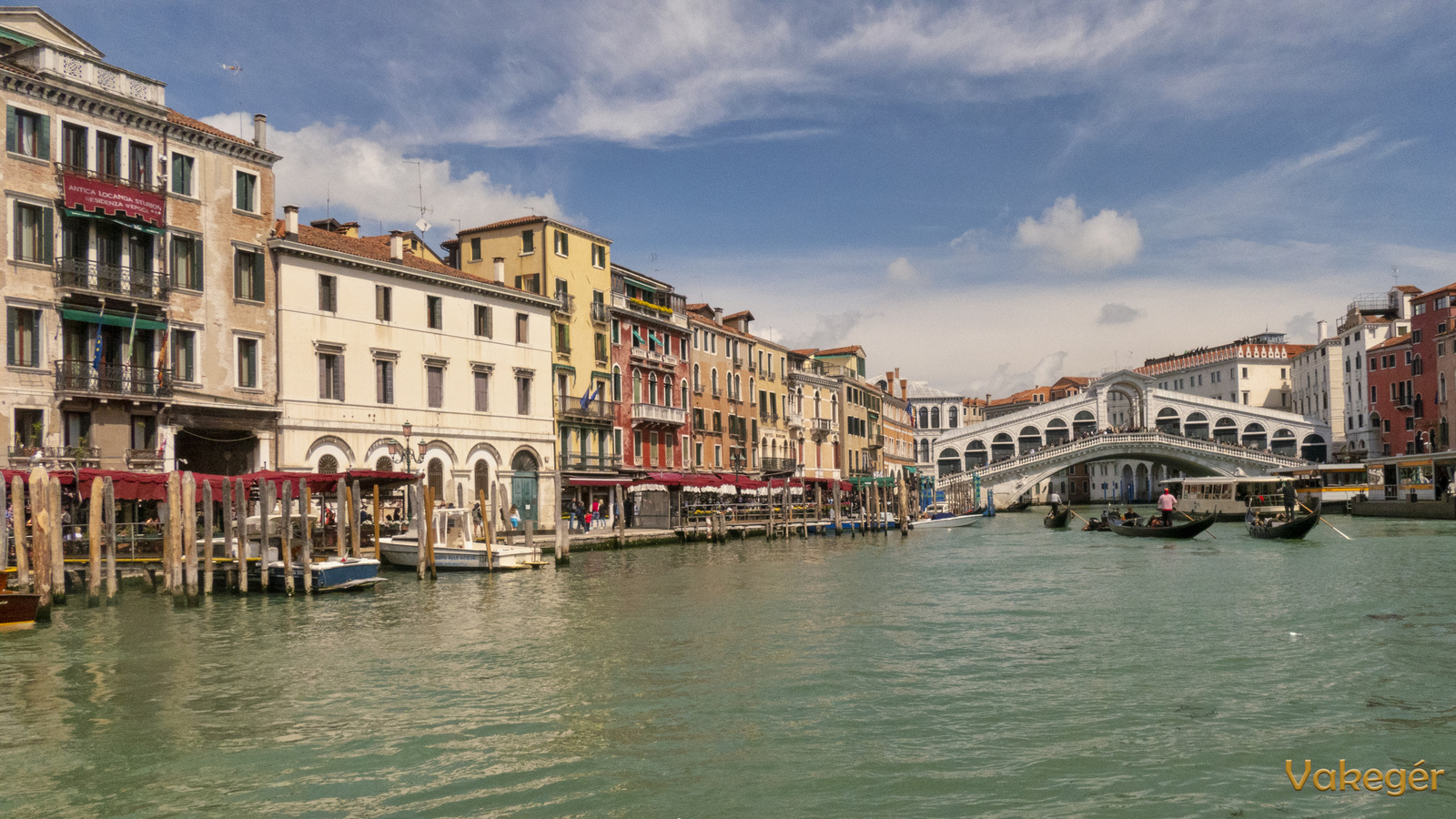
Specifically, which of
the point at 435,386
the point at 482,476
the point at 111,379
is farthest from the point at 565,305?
the point at 111,379

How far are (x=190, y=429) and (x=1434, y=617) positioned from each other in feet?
74.4

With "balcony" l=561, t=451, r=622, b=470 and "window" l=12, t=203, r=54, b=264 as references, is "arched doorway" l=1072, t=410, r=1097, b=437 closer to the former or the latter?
"balcony" l=561, t=451, r=622, b=470

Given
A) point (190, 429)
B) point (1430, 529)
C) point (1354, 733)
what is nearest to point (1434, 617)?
point (1354, 733)

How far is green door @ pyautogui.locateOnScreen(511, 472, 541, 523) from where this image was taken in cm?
3225

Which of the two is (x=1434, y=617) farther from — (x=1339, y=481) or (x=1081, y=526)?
(x=1339, y=481)

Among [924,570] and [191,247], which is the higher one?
[191,247]

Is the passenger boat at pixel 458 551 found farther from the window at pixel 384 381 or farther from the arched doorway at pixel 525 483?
the arched doorway at pixel 525 483

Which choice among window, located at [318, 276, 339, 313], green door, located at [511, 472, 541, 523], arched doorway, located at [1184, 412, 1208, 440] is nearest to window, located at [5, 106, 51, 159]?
window, located at [318, 276, 339, 313]

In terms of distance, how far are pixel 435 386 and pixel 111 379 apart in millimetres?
8984

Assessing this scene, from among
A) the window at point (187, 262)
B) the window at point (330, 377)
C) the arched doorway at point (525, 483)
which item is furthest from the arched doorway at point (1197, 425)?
the window at point (187, 262)

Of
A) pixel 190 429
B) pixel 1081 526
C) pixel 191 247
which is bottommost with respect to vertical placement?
pixel 1081 526

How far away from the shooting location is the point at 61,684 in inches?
413

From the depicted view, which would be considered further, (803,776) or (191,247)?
(191,247)

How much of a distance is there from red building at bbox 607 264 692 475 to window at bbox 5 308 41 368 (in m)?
18.2
